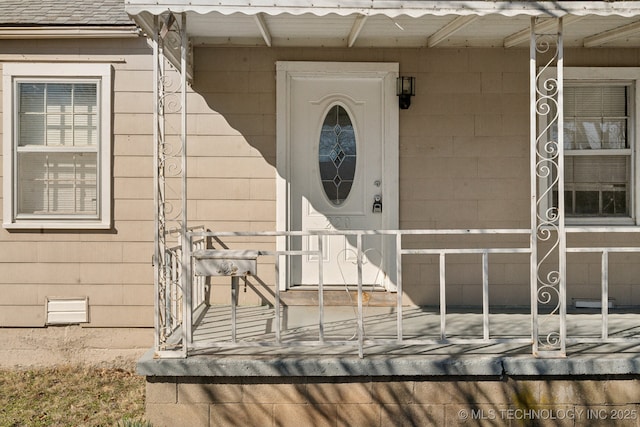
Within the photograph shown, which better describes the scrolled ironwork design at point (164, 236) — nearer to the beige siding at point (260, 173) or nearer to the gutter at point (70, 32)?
the beige siding at point (260, 173)

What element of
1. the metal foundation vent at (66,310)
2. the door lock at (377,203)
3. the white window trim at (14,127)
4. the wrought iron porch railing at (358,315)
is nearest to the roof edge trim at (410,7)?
the wrought iron porch railing at (358,315)

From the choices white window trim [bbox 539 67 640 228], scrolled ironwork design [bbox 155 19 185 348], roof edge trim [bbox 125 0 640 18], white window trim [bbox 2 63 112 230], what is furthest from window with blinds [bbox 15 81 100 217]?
white window trim [bbox 539 67 640 228]

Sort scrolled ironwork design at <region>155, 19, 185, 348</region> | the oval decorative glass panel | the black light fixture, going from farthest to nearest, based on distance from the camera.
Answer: the oval decorative glass panel → the black light fixture → scrolled ironwork design at <region>155, 19, 185, 348</region>

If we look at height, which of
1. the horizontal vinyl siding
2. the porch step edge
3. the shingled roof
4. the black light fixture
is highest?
the shingled roof

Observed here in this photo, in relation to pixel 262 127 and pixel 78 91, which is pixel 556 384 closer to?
pixel 262 127

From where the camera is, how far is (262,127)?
19.5 feet

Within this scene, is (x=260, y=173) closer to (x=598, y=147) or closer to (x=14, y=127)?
(x=14, y=127)

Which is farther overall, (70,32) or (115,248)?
(115,248)

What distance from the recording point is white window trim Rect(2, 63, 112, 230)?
19.2 feet

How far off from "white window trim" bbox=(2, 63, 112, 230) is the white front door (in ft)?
5.44

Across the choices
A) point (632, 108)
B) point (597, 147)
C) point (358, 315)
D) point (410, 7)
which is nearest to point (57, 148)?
point (358, 315)

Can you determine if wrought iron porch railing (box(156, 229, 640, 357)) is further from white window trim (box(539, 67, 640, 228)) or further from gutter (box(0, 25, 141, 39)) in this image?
gutter (box(0, 25, 141, 39))

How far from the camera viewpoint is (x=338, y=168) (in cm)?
609

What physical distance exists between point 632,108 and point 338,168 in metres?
2.81
